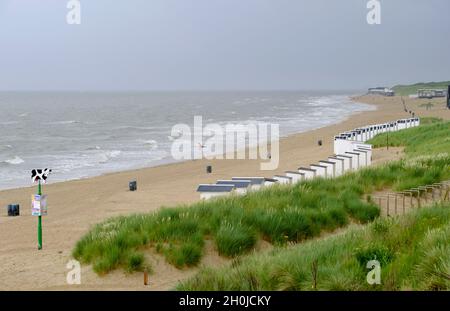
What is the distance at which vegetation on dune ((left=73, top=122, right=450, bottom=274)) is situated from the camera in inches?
360

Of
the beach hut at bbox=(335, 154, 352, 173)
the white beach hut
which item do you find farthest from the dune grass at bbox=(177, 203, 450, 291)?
the white beach hut

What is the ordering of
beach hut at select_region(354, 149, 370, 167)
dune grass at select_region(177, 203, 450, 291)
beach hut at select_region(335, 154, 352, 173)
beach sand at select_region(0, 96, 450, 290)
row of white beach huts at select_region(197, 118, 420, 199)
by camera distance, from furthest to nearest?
beach hut at select_region(354, 149, 370, 167) → beach hut at select_region(335, 154, 352, 173) → row of white beach huts at select_region(197, 118, 420, 199) → beach sand at select_region(0, 96, 450, 290) → dune grass at select_region(177, 203, 450, 291)

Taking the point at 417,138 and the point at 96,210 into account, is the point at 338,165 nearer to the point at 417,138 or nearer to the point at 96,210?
the point at 96,210

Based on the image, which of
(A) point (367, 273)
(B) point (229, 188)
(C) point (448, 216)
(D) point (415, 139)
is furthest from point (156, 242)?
(D) point (415, 139)

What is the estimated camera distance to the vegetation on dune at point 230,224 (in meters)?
9.16

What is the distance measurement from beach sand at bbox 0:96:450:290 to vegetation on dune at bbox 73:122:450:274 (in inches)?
9.4

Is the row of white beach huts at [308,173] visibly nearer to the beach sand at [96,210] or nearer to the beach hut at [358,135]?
the beach sand at [96,210]

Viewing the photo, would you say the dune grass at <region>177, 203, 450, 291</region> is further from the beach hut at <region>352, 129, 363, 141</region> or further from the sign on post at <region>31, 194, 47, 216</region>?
the beach hut at <region>352, 129, 363, 141</region>

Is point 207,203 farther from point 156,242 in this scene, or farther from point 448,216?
point 448,216

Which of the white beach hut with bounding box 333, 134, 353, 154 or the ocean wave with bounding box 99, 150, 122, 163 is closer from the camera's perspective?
the white beach hut with bounding box 333, 134, 353, 154

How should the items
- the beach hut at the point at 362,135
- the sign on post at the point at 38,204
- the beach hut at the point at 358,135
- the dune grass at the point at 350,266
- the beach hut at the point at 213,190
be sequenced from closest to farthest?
the dune grass at the point at 350,266 → the sign on post at the point at 38,204 → the beach hut at the point at 213,190 → the beach hut at the point at 358,135 → the beach hut at the point at 362,135

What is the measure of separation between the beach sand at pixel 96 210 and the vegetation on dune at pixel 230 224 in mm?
238

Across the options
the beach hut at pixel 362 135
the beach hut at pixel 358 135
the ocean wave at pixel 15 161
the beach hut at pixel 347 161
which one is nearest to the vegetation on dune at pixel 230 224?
the beach hut at pixel 347 161
